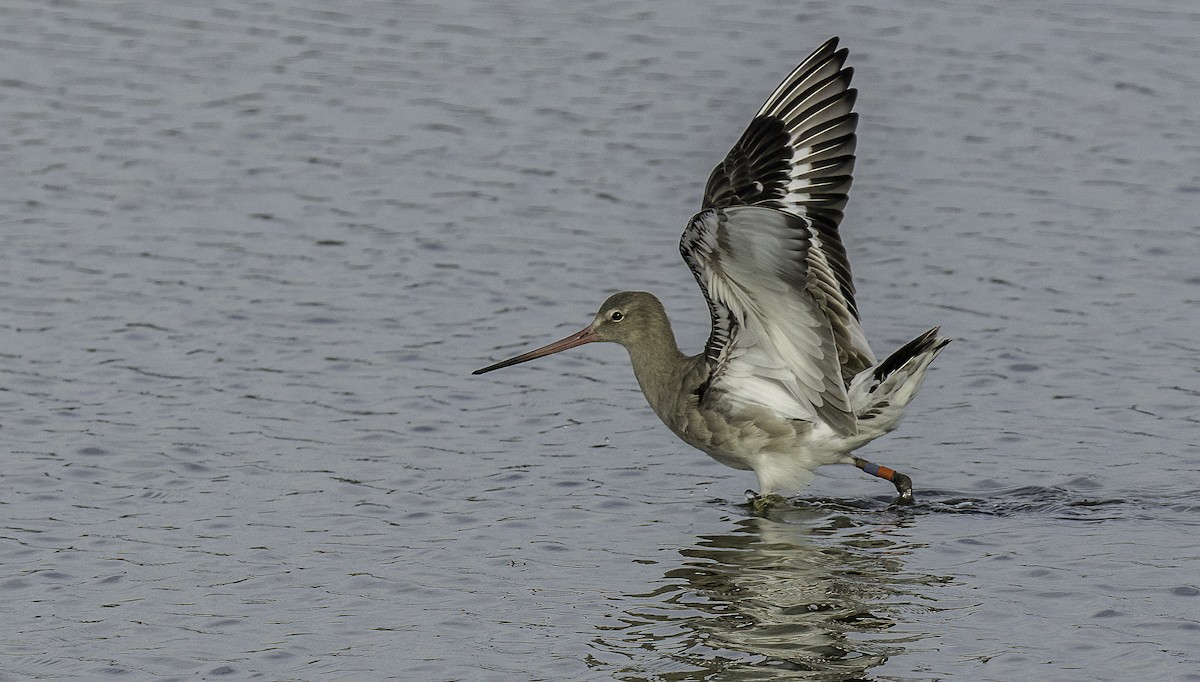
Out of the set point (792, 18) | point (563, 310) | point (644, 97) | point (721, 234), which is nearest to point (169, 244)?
point (563, 310)

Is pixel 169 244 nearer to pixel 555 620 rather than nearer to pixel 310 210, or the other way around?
pixel 310 210

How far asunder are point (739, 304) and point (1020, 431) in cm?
235

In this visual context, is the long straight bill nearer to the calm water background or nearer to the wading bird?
the calm water background

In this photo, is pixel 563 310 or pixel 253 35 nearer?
pixel 563 310

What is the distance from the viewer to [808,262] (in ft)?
28.8

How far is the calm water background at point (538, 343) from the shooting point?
7379mm

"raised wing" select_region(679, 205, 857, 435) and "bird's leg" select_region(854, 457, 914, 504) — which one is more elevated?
"raised wing" select_region(679, 205, 857, 435)

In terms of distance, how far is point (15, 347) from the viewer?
10695mm

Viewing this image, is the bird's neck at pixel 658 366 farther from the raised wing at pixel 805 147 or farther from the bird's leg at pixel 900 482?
the bird's leg at pixel 900 482

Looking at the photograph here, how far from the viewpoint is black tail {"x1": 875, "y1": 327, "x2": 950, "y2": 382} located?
8289 millimetres

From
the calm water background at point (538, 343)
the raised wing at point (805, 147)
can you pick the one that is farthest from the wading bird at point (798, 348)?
the calm water background at point (538, 343)

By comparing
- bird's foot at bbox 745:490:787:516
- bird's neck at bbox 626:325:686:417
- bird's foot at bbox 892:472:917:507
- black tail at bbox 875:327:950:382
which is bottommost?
bird's foot at bbox 745:490:787:516

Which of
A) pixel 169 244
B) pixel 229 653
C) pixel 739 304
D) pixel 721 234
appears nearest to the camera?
pixel 229 653

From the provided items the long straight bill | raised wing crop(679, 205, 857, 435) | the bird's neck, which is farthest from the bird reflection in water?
the long straight bill
